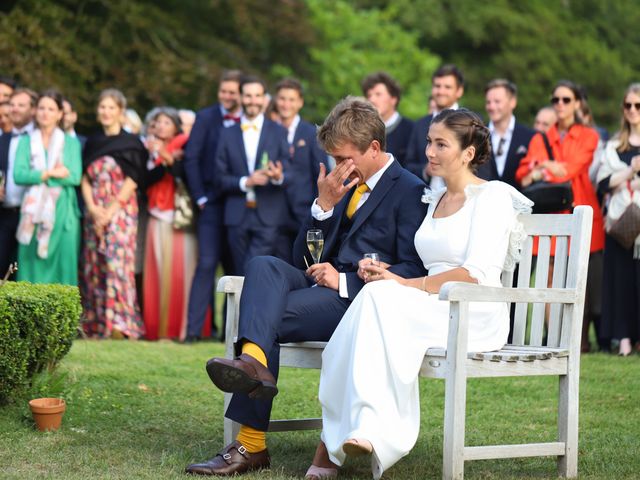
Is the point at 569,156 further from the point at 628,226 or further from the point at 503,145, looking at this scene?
the point at 628,226

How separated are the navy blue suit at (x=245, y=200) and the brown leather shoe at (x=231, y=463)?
16.6 feet

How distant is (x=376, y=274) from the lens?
19.1 ft

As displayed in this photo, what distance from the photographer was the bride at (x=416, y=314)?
17.6 feet

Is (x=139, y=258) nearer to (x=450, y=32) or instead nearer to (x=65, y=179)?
(x=65, y=179)

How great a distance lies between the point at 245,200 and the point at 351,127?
4.81 m

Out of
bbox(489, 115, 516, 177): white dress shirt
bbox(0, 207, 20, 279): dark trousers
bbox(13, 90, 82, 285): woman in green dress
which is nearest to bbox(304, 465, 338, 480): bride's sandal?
bbox(489, 115, 516, 177): white dress shirt

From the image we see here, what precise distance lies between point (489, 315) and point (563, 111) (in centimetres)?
483

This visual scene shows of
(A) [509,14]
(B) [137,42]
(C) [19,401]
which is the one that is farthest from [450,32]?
(C) [19,401]

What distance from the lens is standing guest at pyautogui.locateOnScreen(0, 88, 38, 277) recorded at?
438 inches

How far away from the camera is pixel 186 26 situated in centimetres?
2503

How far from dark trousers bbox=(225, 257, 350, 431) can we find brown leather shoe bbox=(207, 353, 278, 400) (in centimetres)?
17

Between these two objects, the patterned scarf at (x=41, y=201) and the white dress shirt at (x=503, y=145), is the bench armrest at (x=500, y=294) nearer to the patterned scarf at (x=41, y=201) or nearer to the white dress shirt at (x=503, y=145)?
the white dress shirt at (x=503, y=145)

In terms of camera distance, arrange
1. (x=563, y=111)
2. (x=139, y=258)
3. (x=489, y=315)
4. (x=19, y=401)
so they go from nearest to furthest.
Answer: (x=489, y=315), (x=19, y=401), (x=563, y=111), (x=139, y=258)

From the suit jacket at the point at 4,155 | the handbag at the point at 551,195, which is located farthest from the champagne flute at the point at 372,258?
the suit jacket at the point at 4,155
